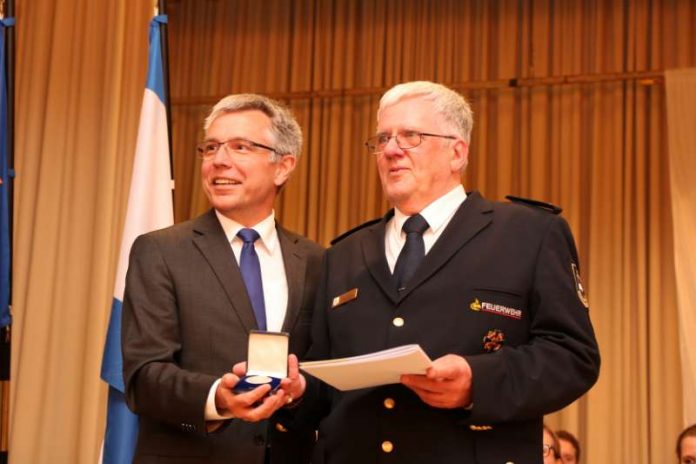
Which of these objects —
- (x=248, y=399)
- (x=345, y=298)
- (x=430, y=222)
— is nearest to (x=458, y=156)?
(x=430, y=222)

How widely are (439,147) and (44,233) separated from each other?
3846 mm

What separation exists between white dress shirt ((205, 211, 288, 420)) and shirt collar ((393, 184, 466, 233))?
1.71 ft

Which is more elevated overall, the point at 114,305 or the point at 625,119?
the point at 625,119

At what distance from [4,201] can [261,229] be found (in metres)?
1.97

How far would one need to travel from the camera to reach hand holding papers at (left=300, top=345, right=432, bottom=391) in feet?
6.85

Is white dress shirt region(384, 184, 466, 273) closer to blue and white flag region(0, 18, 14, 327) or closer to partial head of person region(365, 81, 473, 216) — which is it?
partial head of person region(365, 81, 473, 216)

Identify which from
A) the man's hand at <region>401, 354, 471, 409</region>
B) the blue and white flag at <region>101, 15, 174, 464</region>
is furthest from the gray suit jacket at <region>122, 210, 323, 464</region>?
the blue and white flag at <region>101, 15, 174, 464</region>

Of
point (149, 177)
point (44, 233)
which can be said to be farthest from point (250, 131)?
point (44, 233)

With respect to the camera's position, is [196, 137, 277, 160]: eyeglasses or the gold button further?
[196, 137, 277, 160]: eyeglasses

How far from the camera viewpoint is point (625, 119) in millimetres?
6859

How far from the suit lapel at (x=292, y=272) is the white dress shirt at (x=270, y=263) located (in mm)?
21

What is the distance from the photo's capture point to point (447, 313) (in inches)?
98.0

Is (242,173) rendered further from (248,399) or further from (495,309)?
(495,309)

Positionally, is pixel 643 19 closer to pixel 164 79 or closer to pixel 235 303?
pixel 164 79
